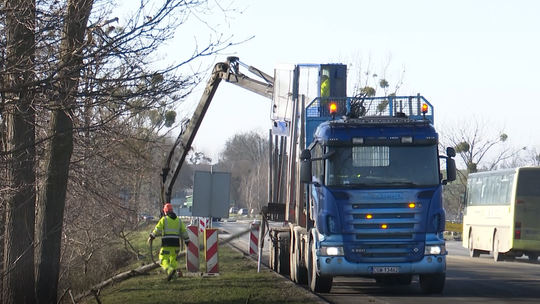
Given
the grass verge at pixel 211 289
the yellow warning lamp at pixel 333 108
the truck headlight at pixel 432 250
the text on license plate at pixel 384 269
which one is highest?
the yellow warning lamp at pixel 333 108

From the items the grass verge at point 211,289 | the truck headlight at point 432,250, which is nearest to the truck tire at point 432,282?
the truck headlight at point 432,250

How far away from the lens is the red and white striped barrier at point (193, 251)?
18.5 metres

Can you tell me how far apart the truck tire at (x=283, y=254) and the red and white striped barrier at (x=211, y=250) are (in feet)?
5.69

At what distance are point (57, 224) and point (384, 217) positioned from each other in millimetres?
6413

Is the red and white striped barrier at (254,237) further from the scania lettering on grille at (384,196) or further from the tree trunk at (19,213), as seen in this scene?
the scania lettering on grille at (384,196)

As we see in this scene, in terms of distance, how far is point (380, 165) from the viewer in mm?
13438

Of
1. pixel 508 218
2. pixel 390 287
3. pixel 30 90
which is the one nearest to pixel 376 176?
pixel 390 287

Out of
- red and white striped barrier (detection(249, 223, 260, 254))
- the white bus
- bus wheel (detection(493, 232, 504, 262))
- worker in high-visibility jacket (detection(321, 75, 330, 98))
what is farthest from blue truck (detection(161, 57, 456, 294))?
bus wheel (detection(493, 232, 504, 262))

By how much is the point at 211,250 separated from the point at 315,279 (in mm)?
4843

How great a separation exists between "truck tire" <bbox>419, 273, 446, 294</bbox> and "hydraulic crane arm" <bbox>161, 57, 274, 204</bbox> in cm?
718

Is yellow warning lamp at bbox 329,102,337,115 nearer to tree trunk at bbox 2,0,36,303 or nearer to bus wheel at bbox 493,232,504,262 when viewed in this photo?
tree trunk at bbox 2,0,36,303

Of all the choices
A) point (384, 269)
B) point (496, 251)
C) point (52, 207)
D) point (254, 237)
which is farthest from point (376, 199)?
point (496, 251)

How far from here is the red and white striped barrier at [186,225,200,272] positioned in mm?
18469

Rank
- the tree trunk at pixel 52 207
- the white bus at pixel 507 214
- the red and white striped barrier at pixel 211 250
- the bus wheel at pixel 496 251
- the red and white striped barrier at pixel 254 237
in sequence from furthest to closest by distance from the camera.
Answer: the bus wheel at pixel 496 251 → the white bus at pixel 507 214 → the red and white striped barrier at pixel 254 237 → the red and white striped barrier at pixel 211 250 → the tree trunk at pixel 52 207
